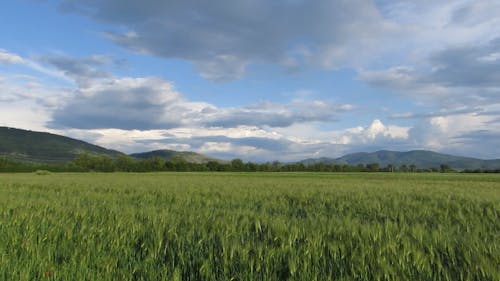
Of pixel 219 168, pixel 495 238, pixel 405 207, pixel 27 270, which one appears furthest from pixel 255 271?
pixel 219 168

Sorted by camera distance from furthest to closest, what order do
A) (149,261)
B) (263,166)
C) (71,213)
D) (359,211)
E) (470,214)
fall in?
(263,166), (359,211), (470,214), (71,213), (149,261)

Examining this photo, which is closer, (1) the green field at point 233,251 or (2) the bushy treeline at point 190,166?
(1) the green field at point 233,251

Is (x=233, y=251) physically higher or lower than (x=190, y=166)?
lower

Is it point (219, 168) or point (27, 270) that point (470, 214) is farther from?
point (219, 168)

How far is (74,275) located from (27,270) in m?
0.49

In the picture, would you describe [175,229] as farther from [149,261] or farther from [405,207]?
[405,207]

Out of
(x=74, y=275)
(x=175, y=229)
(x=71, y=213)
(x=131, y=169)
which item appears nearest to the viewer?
(x=74, y=275)

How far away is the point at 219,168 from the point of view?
3841 inches

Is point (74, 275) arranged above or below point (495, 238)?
below

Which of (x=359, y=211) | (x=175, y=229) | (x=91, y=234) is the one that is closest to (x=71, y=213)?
(x=91, y=234)

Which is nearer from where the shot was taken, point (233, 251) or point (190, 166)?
point (233, 251)

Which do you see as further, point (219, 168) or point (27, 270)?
point (219, 168)

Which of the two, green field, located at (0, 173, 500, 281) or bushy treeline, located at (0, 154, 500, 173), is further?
bushy treeline, located at (0, 154, 500, 173)

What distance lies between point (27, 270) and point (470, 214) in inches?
293
